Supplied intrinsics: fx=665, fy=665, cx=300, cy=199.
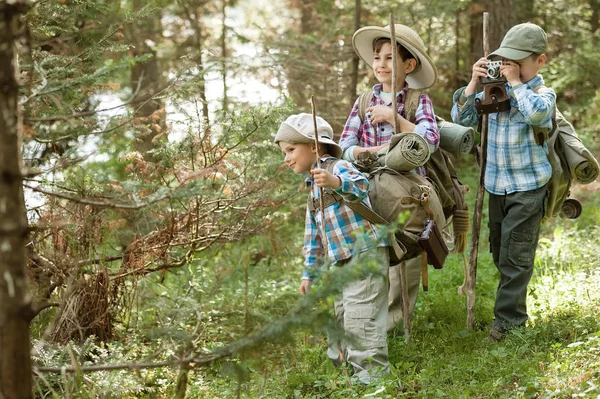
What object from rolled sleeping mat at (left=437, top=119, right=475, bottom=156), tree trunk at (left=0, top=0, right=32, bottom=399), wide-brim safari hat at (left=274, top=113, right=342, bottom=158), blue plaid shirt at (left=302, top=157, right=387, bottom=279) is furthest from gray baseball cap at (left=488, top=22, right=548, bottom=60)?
tree trunk at (left=0, top=0, right=32, bottom=399)

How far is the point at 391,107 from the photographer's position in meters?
5.12

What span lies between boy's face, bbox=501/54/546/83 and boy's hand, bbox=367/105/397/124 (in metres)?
0.99

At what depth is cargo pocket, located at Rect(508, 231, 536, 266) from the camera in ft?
17.0

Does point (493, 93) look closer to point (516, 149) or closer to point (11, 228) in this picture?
point (516, 149)

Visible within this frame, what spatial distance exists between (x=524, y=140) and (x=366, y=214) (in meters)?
1.55

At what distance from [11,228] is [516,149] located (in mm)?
3889

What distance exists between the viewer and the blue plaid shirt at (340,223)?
14.3 ft

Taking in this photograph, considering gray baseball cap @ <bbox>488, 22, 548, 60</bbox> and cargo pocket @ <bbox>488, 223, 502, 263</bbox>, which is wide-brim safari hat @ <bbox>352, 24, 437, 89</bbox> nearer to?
gray baseball cap @ <bbox>488, 22, 548, 60</bbox>

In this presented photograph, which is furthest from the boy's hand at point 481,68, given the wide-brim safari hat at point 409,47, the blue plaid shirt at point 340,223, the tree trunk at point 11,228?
the tree trunk at point 11,228

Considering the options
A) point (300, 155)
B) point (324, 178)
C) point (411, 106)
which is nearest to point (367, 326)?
point (324, 178)

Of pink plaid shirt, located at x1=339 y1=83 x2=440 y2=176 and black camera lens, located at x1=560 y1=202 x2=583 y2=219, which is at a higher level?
pink plaid shirt, located at x1=339 y1=83 x2=440 y2=176

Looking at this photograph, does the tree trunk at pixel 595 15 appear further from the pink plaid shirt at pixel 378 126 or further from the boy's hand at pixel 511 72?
the pink plaid shirt at pixel 378 126

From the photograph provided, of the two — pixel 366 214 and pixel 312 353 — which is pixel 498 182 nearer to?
pixel 366 214

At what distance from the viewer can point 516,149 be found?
5.16 metres
